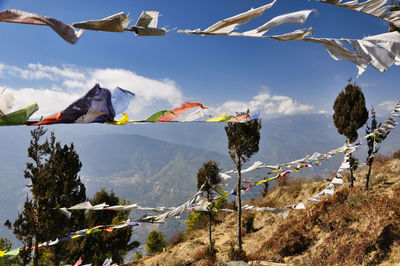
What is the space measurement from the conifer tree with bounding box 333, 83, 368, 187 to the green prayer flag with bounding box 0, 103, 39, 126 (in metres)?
19.7

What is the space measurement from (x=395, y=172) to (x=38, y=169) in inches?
1086

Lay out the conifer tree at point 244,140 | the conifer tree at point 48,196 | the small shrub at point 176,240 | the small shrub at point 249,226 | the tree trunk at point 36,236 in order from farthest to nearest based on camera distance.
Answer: the small shrub at point 176,240, the small shrub at point 249,226, the conifer tree at point 244,140, the conifer tree at point 48,196, the tree trunk at point 36,236

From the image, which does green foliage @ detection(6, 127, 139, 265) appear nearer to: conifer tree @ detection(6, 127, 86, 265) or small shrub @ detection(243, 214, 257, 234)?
conifer tree @ detection(6, 127, 86, 265)

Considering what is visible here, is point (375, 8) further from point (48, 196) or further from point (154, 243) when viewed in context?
point (154, 243)

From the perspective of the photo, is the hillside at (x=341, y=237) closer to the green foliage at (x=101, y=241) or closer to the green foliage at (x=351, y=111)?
the green foliage at (x=351, y=111)

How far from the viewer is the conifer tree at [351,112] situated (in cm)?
1628

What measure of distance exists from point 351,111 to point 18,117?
67.2 feet

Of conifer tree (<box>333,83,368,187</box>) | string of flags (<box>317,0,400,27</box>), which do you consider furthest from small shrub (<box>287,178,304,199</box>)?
string of flags (<box>317,0,400,27</box>)

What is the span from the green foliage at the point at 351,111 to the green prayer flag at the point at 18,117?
20.0 meters

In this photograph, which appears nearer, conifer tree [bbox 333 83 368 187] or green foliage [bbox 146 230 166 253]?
conifer tree [bbox 333 83 368 187]

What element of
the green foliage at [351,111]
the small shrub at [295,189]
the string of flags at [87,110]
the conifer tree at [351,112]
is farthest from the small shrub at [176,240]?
the string of flags at [87,110]

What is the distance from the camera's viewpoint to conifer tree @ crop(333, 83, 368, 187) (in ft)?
53.4

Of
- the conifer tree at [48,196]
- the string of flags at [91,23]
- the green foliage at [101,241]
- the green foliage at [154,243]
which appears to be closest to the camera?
the string of flags at [91,23]

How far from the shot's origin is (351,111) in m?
16.5
